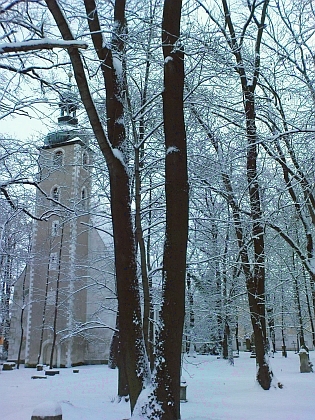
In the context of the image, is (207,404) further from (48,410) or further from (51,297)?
(51,297)

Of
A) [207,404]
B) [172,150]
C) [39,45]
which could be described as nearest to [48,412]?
[172,150]

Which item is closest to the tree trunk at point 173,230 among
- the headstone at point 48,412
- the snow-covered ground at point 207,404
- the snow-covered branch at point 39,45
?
the snow-covered ground at point 207,404

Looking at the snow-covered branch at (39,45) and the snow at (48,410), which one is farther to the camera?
the snow at (48,410)

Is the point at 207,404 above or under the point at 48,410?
under

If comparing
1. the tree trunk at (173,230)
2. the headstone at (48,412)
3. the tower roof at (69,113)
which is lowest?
the headstone at (48,412)

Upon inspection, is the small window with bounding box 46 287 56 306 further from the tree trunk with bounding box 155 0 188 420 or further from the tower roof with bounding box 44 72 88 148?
the tree trunk with bounding box 155 0 188 420

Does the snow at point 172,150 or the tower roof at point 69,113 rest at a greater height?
the tower roof at point 69,113

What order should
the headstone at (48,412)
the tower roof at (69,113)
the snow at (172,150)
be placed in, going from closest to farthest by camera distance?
the headstone at (48,412) < the snow at (172,150) < the tower roof at (69,113)

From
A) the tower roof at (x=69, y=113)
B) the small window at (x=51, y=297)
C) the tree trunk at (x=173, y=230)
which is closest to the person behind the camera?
the tree trunk at (x=173, y=230)

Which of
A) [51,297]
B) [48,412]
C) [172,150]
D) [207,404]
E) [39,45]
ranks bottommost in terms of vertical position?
[207,404]

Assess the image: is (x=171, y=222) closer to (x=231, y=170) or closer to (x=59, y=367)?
(x=231, y=170)

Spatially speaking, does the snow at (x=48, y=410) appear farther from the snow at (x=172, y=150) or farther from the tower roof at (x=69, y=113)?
the tower roof at (x=69, y=113)

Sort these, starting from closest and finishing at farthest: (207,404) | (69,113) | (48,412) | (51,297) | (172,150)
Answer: (48,412)
(172,150)
(69,113)
(207,404)
(51,297)

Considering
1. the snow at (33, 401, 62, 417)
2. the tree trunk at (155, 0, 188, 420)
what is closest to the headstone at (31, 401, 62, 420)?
the snow at (33, 401, 62, 417)
